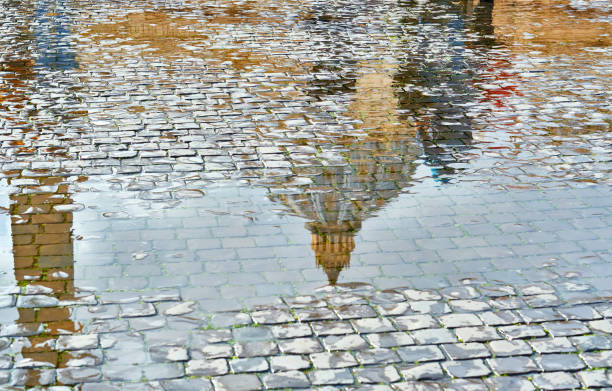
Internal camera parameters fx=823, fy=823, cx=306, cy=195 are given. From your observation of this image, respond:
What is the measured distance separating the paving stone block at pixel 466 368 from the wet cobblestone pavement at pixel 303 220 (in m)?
0.01

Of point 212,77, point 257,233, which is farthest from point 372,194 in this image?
point 212,77

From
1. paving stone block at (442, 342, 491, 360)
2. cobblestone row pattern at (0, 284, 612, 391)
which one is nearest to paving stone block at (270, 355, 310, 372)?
cobblestone row pattern at (0, 284, 612, 391)

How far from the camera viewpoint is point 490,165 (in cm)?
946

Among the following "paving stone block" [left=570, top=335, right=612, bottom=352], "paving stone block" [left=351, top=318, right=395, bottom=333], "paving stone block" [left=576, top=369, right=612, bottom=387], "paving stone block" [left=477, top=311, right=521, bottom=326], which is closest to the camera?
"paving stone block" [left=576, top=369, right=612, bottom=387]

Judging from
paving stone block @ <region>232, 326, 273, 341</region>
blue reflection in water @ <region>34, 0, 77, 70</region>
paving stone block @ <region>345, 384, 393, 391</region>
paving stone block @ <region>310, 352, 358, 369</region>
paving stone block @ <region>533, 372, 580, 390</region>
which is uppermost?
blue reflection in water @ <region>34, 0, 77, 70</region>

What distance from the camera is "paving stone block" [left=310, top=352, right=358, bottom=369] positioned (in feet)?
18.0

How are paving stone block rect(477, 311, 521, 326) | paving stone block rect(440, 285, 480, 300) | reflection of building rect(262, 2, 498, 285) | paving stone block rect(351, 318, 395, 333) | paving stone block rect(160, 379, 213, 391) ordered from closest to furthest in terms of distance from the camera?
paving stone block rect(160, 379, 213, 391), paving stone block rect(351, 318, 395, 333), paving stone block rect(477, 311, 521, 326), paving stone block rect(440, 285, 480, 300), reflection of building rect(262, 2, 498, 285)

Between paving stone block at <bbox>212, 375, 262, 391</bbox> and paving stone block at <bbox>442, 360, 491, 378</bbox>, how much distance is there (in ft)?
4.16

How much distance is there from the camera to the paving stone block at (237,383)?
5195mm

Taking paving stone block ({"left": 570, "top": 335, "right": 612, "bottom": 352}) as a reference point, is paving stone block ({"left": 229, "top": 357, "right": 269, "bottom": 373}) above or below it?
above

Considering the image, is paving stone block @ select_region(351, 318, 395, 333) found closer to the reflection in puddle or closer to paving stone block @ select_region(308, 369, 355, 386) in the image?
paving stone block @ select_region(308, 369, 355, 386)

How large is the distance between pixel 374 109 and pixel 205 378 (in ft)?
23.3

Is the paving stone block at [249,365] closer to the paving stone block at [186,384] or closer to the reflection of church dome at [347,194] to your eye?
the paving stone block at [186,384]


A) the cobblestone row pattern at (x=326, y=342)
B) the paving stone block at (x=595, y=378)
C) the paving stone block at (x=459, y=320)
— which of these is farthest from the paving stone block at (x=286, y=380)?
the paving stone block at (x=595, y=378)
